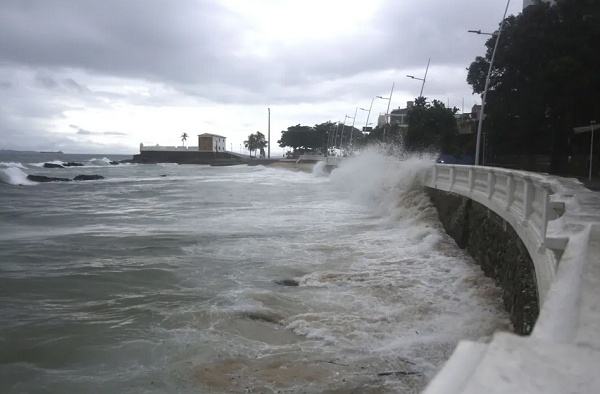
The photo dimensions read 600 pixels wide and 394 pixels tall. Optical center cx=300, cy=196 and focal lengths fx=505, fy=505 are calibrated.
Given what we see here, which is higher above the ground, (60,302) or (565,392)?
(565,392)

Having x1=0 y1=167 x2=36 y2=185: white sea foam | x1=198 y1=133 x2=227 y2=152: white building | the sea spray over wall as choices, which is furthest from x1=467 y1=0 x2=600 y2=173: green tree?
x1=198 y1=133 x2=227 y2=152: white building

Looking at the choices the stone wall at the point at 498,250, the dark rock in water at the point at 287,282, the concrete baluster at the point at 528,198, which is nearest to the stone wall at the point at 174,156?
the stone wall at the point at 498,250

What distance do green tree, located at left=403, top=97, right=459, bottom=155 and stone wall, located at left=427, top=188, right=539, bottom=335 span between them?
63.7 feet

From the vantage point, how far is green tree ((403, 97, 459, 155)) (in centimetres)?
3309

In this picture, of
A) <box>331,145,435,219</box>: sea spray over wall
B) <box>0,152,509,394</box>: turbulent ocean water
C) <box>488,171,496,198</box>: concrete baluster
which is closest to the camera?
<box>0,152,509,394</box>: turbulent ocean water

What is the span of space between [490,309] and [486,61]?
2815cm

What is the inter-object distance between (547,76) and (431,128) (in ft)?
29.7

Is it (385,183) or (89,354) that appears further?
(385,183)

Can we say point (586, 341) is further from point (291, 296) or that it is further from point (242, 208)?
point (242, 208)

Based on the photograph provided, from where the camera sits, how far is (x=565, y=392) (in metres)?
1.48

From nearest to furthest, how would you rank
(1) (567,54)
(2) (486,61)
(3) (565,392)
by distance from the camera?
(3) (565,392) < (1) (567,54) < (2) (486,61)

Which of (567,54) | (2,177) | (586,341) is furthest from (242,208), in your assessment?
(2,177)

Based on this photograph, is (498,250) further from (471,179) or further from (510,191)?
(471,179)

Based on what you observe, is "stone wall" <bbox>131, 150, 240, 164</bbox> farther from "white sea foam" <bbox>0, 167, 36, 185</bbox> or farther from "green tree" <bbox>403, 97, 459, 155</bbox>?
"green tree" <bbox>403, 97, 459, 155</bbox>
